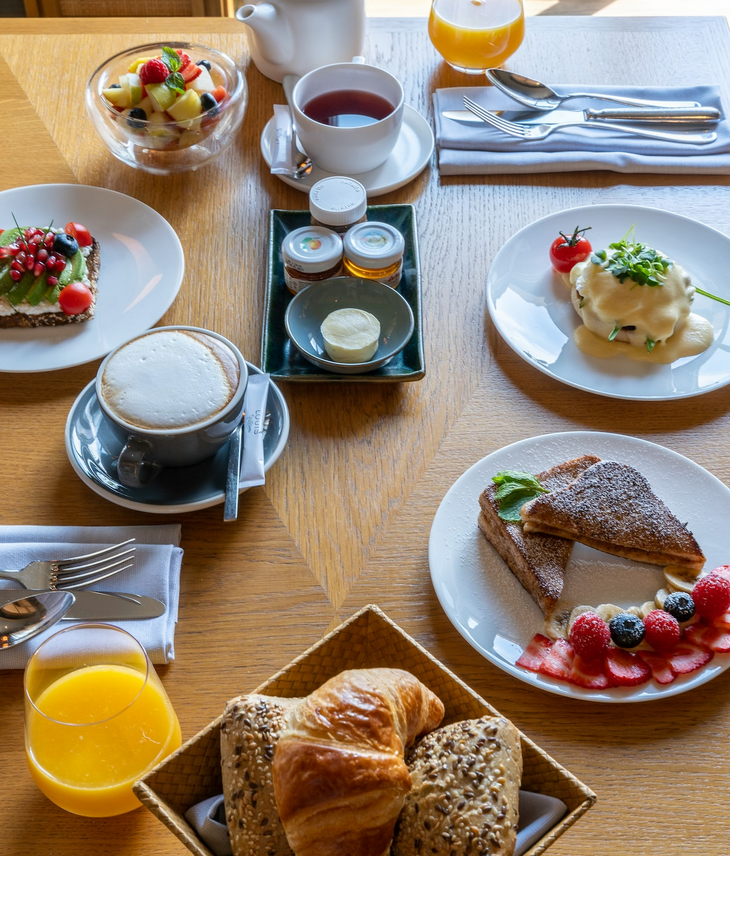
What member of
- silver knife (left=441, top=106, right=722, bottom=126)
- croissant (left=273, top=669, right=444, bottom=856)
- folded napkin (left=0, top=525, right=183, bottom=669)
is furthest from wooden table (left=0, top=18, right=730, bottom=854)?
croissant (left=273, top=669, right=444, bottom=856)

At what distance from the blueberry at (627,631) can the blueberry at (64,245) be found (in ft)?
3.30

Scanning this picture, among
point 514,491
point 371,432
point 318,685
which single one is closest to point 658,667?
point 514,491

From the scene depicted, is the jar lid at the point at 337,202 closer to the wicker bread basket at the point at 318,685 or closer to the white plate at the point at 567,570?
the white plate at the point at 567,570

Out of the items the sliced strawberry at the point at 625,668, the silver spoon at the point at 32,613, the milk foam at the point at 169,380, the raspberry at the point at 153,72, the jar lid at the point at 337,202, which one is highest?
the raspberry at the point at 153,72

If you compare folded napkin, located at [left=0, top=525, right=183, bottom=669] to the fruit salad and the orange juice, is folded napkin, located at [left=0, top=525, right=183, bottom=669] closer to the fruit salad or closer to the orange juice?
the orange juice

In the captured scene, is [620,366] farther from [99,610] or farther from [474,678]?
[99,610]

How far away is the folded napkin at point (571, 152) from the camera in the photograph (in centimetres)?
150

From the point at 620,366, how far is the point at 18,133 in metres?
1.27

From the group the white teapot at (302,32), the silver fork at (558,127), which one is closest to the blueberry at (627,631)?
the silver fork at (558,127)

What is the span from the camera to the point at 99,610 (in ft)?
3.04

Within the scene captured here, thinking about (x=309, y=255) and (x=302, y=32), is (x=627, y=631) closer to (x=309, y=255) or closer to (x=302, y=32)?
(x=309, y=255)

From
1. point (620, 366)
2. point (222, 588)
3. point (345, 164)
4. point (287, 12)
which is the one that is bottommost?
point (222, 588)

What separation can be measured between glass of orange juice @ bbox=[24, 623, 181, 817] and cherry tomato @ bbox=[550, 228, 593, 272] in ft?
3.05

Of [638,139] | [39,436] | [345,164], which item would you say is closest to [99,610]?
[39,436]
